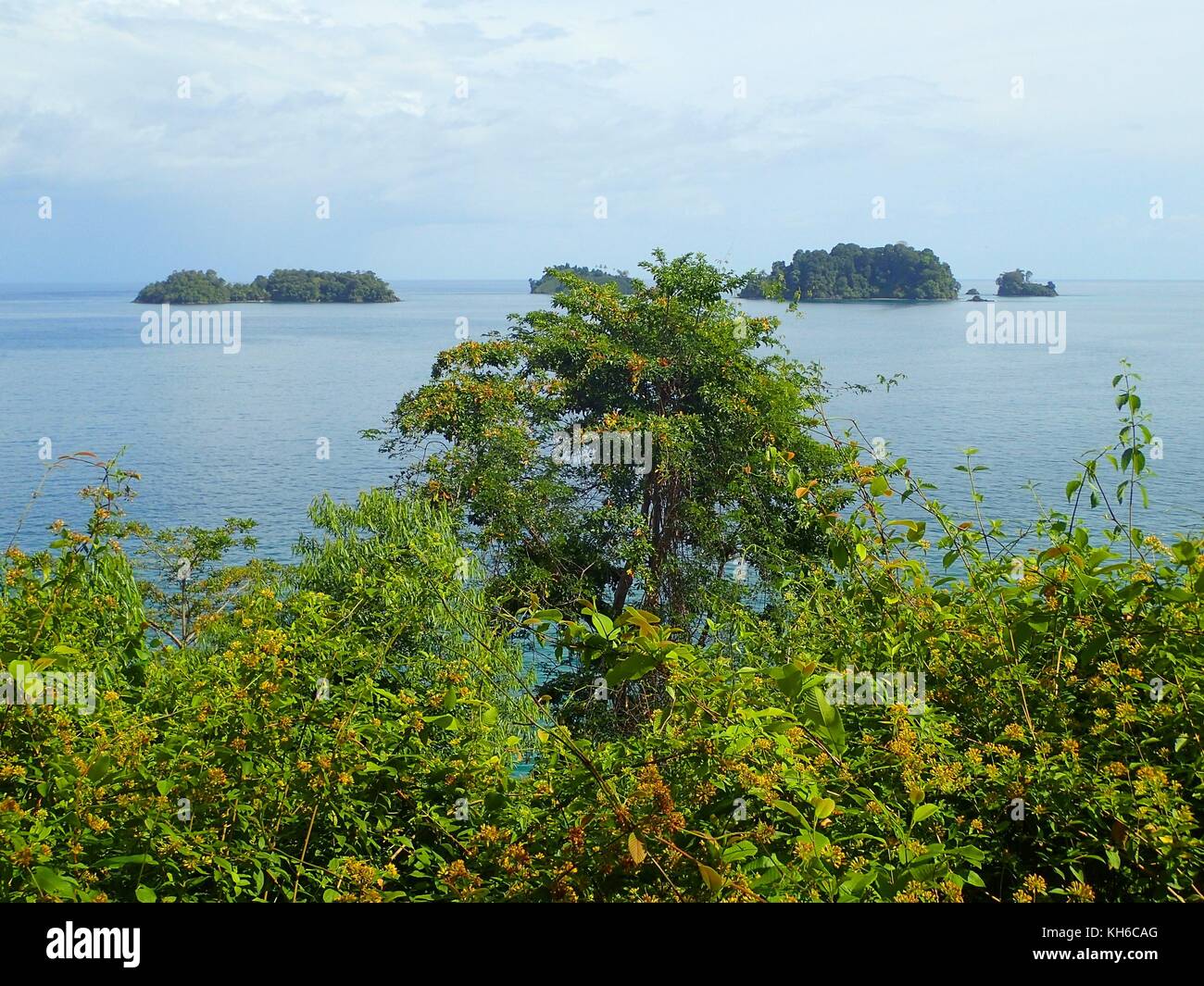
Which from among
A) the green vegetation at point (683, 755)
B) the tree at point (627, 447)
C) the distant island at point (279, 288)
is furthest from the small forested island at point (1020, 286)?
the green vegetation at point (683, 755)

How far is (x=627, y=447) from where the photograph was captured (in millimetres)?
13266

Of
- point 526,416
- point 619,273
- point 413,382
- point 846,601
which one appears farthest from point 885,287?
point 846,601

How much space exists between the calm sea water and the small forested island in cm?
142

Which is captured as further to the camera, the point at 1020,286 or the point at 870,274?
the point at 1020,286

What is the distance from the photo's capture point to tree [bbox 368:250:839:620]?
12750mm

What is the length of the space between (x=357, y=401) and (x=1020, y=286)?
185ft

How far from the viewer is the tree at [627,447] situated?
12750 millimetres

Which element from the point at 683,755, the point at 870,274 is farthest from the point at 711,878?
the point at 870,274

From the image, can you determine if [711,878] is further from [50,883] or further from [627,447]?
[627,447]

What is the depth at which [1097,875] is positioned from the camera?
71.6 inches

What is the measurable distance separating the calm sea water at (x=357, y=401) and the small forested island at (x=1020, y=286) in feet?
4.67

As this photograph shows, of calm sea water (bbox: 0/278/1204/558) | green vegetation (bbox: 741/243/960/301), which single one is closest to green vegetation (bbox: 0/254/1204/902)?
calm sea water (bbox: 0/278/1204/558)

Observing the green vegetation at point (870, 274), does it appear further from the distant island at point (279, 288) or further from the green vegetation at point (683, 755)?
the green vegetation at point (683, 755)

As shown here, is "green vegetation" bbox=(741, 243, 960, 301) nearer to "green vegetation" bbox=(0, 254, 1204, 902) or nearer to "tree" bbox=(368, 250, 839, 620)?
"tree" bbox=(368, 250, 839, 620)
